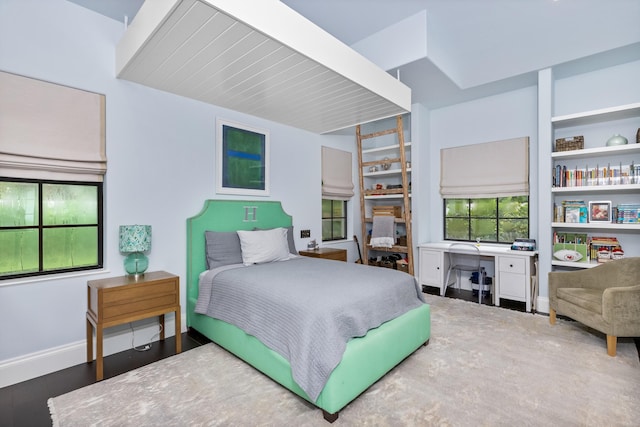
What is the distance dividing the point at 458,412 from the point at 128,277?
2.72m

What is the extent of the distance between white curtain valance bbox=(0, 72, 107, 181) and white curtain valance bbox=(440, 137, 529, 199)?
454 cm

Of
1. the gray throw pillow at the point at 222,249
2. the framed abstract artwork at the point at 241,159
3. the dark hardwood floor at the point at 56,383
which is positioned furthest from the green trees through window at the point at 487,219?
the dark hardwood floor at the point at 56,383

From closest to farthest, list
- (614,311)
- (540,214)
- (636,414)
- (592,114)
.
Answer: (636,414) < (614,311) < (592,114) < (540,214)

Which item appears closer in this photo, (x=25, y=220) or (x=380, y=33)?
(x=25, y=220)

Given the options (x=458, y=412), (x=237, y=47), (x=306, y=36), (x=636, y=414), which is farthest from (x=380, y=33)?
(x=636, y=414)

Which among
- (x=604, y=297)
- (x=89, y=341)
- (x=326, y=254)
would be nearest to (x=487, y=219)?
(x=604, y=297)

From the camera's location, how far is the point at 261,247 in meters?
3.31

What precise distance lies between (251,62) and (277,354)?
2.23 m

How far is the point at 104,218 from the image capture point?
8.84 feet

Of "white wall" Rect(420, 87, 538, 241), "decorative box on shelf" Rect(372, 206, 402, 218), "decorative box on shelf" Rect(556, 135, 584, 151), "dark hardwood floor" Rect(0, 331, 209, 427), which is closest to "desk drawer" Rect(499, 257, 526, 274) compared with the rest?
"white wall" Rect(420, 87, 538, 241)

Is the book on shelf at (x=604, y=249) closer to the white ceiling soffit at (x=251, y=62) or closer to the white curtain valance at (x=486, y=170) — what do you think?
the white curtain valance at (x=486, y=170)

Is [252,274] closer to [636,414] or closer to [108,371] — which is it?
[108,371]

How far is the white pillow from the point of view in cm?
325

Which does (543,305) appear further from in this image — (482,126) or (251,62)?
(251,62)
